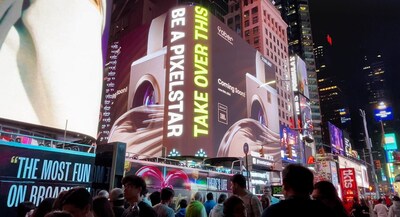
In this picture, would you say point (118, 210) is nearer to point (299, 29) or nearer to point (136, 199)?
point (136, 199)

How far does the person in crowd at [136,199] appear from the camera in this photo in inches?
163

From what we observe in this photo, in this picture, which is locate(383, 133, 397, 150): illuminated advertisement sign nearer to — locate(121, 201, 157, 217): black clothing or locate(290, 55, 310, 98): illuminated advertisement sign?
locate(290, 55, 310, 98): illuminated advertisement sign

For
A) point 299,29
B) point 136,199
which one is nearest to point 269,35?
point 299,29

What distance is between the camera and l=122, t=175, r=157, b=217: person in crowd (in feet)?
13.5

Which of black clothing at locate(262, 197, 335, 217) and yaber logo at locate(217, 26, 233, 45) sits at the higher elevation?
yaber logo at locate(217, 26, 233, 45)

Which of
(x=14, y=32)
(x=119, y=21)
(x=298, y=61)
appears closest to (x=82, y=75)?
(x=14, y=32)

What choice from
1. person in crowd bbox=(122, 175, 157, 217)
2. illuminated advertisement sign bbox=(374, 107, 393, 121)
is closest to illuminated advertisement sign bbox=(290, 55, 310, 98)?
illuminated advertisement sign bbox=(374, 107, 393, 121)

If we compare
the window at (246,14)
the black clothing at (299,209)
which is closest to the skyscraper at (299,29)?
the window at (246,14)

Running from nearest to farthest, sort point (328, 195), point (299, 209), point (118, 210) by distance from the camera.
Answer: point (299, 209), point (328, 195), point (118, 210)

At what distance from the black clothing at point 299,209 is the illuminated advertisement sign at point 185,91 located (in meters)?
31.4

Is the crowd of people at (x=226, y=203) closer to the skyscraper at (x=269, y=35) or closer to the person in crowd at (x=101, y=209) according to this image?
the person in crowd at (x=101, y=209)

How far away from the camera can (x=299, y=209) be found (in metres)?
2.81

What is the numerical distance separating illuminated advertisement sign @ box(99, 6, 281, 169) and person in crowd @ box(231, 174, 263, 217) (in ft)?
94.9

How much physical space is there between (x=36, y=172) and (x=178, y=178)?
35.8 feet
